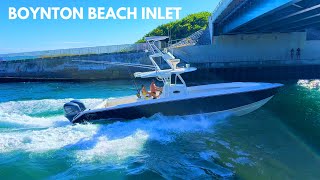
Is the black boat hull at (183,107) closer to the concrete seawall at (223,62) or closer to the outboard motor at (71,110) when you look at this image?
the outboard motor at (71,110)

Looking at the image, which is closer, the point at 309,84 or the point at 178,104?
the point at 178,104

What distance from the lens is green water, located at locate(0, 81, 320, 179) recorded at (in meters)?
9.98

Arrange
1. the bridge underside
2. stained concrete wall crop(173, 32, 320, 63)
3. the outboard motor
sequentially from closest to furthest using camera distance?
the outboard motor < the bridge underside < stained concrete wall crop(173, 32, 320, 63)

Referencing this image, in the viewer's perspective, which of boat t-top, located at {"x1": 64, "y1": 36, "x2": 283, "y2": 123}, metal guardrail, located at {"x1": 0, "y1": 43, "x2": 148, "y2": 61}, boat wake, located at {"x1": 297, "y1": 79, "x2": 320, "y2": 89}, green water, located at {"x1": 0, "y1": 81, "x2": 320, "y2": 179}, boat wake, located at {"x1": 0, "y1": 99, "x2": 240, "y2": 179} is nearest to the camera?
green water, located at {"x1": 0, "y1": 81, "x2": 320, "y2": 179}

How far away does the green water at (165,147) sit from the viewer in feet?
32.8

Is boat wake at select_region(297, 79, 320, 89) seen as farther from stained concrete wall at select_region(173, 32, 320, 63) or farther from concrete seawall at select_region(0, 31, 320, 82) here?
stained concrete wall at select_region(173, 32, 320, 63)

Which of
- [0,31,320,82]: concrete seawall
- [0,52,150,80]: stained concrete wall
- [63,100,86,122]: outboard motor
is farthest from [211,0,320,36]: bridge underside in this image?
[0,52,150,80]: stained concrete wall

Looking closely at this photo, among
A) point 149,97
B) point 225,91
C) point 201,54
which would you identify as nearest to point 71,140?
point 149,97

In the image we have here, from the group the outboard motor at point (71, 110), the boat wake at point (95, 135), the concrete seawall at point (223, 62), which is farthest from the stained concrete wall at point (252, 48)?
the outboard motor at point (71, 110)

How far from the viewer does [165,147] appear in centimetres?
1220

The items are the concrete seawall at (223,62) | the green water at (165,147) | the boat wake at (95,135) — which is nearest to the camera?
the green water at (165,147)

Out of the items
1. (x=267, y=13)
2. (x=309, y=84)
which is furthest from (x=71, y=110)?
(x=309, y=84)

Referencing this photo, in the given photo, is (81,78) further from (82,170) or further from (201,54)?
(82,170)

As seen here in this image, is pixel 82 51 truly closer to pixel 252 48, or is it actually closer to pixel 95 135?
pixel 252 48
